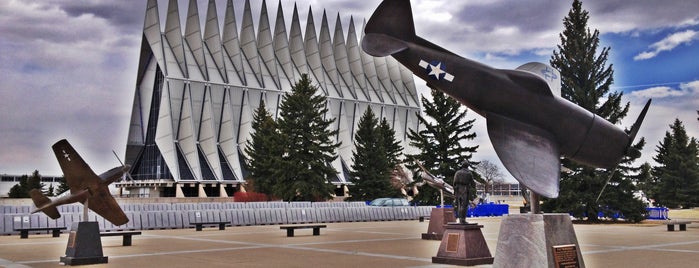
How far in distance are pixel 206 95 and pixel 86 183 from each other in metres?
51.8

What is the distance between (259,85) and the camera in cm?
6962

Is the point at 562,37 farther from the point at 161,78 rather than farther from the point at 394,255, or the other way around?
the point at 161,78

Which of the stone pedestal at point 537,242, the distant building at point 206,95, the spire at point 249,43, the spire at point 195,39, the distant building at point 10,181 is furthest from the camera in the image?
the distant building at point 10,181

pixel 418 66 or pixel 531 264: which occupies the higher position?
pixel 418 66

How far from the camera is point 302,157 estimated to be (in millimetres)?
44156

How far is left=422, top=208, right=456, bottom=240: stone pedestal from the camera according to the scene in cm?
1952

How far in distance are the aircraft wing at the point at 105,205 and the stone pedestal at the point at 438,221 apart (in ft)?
31.4

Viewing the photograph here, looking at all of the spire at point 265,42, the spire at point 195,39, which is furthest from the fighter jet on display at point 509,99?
the spire at point 265,42

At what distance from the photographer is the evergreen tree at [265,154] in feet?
149

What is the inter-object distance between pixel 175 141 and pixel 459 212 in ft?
167

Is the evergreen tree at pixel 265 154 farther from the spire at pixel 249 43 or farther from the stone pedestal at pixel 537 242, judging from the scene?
the stone pedestal at pixel 537 242

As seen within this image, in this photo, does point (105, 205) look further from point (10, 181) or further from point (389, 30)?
point (10, 181)

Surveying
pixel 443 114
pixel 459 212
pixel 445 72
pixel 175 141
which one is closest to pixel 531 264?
pixel 445 72

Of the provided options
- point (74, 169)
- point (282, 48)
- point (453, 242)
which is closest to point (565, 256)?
point (453, 242)
